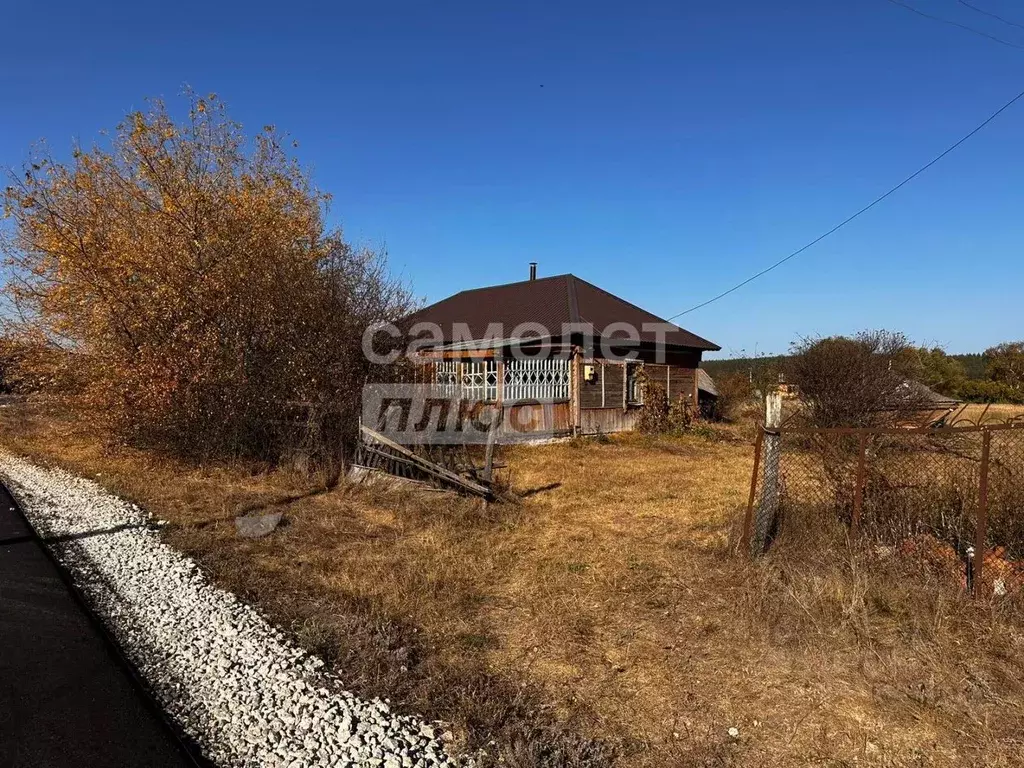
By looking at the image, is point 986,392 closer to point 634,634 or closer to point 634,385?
point 634,385

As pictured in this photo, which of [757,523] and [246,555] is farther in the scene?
[246,555]

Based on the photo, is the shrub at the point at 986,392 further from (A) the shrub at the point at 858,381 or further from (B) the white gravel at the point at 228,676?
(B) the white gravel at the point at 228,676

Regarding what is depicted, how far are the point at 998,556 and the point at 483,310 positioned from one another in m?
19.5

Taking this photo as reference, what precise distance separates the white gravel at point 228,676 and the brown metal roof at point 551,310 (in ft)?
44.7

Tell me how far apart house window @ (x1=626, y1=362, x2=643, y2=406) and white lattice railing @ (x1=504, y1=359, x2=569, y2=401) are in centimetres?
254

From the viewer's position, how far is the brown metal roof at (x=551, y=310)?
65.9 feet

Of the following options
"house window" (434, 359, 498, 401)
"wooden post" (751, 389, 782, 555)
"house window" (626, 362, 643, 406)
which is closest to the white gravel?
"wooden post" (751, 389, 782, 555)

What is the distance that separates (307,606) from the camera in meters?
5.14

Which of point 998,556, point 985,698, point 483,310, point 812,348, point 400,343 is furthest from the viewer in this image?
point 483,310

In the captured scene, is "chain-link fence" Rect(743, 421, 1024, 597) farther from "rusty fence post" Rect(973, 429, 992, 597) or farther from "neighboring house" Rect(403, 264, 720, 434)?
"neighboring house" Rect(403, 264, 720, 434)

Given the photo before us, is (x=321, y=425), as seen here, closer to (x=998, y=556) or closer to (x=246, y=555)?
(x=246, y=555)

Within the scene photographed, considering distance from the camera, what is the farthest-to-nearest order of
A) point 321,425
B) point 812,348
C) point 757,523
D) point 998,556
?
1. point 812,348
2. point 321,425
3. point 757,523
4. point 998,556

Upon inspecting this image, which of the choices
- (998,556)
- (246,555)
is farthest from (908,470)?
(246,555)

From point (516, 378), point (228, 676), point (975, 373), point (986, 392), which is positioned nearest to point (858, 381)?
point (516, 378)
